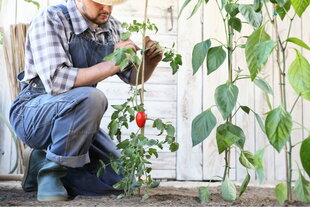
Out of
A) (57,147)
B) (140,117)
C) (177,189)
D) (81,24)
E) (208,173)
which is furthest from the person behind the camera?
(208,173)

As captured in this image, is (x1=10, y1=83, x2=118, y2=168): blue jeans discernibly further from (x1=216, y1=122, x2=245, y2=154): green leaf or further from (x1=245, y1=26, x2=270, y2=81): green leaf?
(x1=245, y1=26, x2=270, y2=81): green leaf

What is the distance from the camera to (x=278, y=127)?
169 cm

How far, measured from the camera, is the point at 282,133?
5.52 ft

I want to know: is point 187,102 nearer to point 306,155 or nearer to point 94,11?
point 94,11

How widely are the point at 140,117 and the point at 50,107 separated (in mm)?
518

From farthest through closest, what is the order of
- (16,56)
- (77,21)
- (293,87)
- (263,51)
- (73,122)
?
(16,56) < (77,21) < (73,122) < (293,87) < (263,51)

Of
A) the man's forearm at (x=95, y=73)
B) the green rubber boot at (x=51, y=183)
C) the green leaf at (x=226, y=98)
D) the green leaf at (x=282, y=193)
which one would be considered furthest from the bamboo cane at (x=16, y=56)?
the green leaf at (x=282, y=193)

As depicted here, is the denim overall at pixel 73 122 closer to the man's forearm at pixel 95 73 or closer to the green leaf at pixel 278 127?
the man's forearm at pixel 95 73

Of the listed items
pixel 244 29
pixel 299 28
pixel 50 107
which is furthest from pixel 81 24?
pixel 299 28

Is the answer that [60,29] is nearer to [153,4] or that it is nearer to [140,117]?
[140,117]

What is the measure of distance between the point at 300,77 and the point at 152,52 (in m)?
0.80

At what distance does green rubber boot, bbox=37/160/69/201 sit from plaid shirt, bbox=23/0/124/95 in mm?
352

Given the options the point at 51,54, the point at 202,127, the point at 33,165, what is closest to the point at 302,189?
the point at 202,127

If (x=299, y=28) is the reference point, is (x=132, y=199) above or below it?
below
